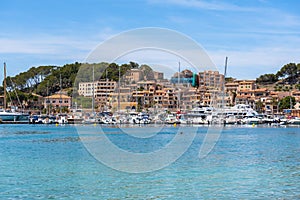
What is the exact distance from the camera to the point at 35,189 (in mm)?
17344

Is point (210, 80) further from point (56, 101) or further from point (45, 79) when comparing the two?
point (45, 79)

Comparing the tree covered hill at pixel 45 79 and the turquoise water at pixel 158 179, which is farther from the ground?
the tree covered hill at pixel 45 79

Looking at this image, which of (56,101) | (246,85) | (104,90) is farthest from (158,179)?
(246,85)

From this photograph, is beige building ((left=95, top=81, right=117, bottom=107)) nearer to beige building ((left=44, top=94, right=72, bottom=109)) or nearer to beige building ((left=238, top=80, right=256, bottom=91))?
beige building ((left=44, top=94, right=72, bottom=109))

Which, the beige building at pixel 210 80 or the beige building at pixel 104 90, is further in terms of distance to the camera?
the beige building at pixel 210 80

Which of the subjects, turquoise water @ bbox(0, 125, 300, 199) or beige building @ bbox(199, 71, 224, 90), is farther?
beige building @ bbox(199, 71, 224, 90)

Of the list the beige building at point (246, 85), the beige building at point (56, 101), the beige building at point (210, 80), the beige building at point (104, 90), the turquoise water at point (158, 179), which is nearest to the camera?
the turquoise water at point (158, 179)

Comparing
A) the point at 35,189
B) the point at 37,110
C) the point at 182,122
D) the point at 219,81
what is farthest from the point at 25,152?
the point at 37,110

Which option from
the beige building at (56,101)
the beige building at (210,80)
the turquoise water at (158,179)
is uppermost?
the beige building at (210,80)

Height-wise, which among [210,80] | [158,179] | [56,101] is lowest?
[158,179]

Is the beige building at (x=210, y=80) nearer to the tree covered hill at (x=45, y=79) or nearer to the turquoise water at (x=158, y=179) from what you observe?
the tree covered hill at (x=45, y=79)

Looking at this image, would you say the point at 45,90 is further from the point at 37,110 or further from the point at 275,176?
the point at 275,176

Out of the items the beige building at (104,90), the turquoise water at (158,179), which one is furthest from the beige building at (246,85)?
the turquoise water at (158,179)

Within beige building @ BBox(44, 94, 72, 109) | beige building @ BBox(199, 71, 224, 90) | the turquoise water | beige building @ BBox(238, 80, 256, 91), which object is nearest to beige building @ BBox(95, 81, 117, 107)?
beige building @ BBox(199, 71, 224, 90)
